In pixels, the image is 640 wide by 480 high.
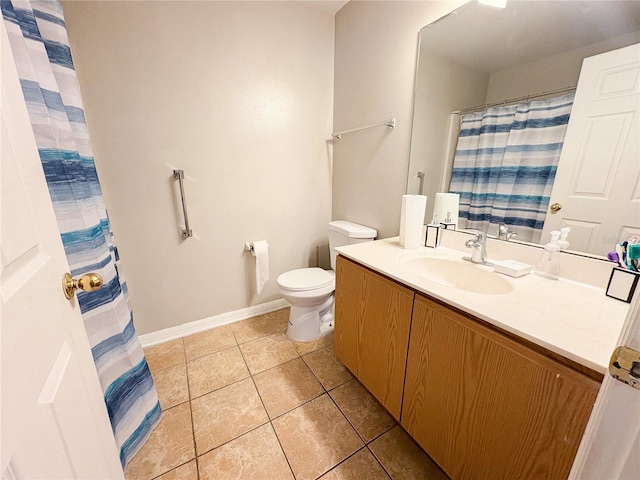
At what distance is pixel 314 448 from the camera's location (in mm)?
1150

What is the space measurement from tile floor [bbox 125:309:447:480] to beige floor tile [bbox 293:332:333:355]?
0.01 metres

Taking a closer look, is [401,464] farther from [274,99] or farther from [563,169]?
[274,99]

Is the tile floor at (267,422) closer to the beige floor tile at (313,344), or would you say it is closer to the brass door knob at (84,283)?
the beige floor tile at (313,344)

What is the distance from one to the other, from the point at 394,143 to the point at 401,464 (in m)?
1.69


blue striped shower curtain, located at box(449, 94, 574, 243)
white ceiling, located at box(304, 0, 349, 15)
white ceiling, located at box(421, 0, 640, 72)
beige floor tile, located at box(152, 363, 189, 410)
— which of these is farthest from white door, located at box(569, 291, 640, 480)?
white ceiling, located at box(304, 0, 349, 15)

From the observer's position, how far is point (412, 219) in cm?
138

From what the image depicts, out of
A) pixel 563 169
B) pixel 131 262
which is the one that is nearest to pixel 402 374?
pixel 563 169

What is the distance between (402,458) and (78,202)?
170 cm

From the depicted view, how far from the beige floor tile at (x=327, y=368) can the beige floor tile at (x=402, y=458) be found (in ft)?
1.24

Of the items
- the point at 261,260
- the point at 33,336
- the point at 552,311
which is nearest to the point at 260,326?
the point at 261,260

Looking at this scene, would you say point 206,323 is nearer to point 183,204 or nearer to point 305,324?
point 305,324

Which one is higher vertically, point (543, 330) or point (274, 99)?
point (274, 99)

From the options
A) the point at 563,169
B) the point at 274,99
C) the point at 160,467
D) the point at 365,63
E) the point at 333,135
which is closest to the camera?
the point at 563,169

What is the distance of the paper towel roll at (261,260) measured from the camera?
6.48ft
